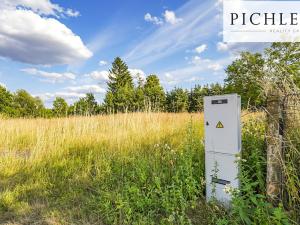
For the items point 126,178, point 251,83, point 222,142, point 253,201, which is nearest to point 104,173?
point 126,178

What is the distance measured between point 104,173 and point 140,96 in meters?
14.9

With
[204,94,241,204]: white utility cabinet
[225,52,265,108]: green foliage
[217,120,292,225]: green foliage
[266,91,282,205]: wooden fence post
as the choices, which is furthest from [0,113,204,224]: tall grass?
[225,52,265,108]: green foliage

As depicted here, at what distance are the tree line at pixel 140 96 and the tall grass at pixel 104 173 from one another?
997mm

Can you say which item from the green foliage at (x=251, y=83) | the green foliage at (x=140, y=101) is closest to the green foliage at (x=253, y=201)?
the green foliage at (x=251, y=83)

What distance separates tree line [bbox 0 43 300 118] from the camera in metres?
6.51

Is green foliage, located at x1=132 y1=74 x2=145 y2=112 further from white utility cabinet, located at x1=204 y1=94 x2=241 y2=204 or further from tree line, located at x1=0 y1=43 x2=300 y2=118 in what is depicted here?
white utility cabinet, located at x1=204 y1=94 x2=241 y2=204

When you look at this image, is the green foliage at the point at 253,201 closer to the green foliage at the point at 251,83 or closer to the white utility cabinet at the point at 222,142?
the white utility cabinet at the point at 222,142

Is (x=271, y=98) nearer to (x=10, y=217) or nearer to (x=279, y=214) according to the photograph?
(x=279, y=214)

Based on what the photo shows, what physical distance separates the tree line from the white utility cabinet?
407 millimetres

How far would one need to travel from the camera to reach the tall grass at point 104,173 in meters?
2.65

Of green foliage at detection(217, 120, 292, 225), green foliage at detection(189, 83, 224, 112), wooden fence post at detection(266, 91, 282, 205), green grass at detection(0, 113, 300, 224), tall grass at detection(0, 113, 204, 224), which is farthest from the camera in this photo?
green foliage at detection(189, 83, 224, 112)

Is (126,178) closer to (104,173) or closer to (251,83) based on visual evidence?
(104,173)

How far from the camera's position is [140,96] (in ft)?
60.5

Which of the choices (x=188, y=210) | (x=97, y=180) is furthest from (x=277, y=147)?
(x=97, y=180)
